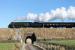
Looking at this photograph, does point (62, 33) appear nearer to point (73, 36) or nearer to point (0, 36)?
point (73, 36)

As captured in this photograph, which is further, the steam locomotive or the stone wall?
the stone wall

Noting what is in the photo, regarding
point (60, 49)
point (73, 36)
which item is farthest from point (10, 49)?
point (73, 36)

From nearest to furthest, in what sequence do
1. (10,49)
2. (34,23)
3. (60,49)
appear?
1. (60,49)
2. (10,49)
3. (34,23)

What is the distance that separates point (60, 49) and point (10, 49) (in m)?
12.2

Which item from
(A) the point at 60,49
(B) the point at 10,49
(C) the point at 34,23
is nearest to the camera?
(A) the point at 60,49

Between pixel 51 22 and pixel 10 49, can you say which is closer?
pixel 10 49

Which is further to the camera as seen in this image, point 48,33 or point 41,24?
point 48,33

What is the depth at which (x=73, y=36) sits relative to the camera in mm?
68438

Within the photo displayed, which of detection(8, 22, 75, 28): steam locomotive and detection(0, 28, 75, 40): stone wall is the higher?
detection(8, 22, 75, 28): steam locomotive

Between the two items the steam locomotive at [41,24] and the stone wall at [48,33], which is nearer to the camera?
the steam locomotive at [41,24]

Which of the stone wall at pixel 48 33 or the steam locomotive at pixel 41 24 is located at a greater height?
the steam locomotive at pixel 41 24

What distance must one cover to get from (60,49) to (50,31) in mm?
38261

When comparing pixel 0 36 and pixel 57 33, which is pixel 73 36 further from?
pixel 0 36

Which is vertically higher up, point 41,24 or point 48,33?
point 41,24
